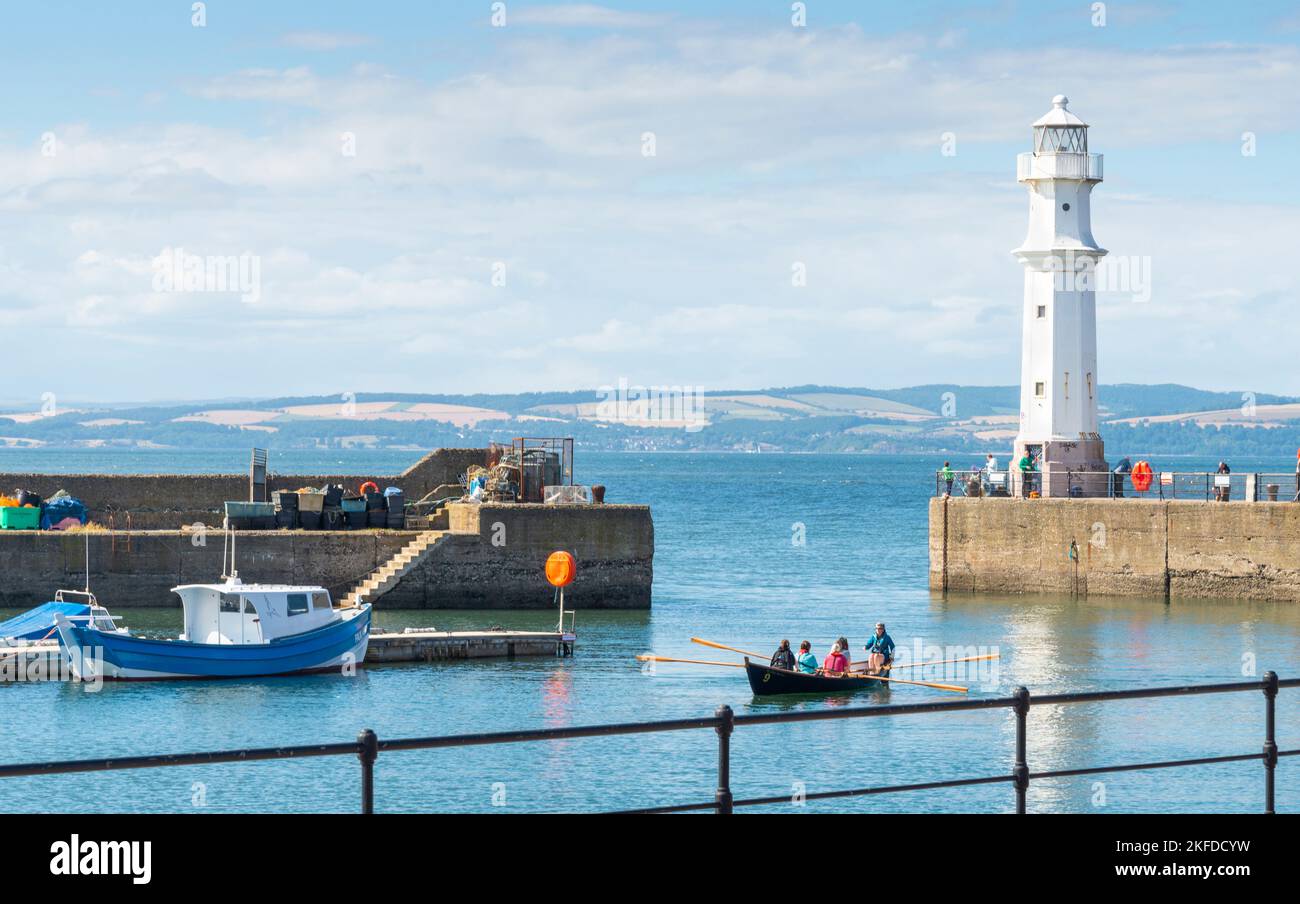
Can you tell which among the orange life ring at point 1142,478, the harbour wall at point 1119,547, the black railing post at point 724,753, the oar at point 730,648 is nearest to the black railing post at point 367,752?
the black railing post at point 724,753

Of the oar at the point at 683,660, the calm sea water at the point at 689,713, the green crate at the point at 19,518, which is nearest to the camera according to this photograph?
the calm sea water at the point at 689,713

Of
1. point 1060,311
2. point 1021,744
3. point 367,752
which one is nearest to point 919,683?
point 1060,311

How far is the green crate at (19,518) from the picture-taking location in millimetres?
42594

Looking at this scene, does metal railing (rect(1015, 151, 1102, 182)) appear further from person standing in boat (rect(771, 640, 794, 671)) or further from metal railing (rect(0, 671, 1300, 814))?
metal railing (rect(0, 671, 1300, 814))

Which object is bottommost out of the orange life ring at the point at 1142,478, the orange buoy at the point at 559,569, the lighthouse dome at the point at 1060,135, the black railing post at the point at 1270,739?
the orange buoy at the point at 559,569

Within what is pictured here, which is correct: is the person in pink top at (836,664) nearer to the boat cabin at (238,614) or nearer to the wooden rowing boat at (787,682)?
the wooden rowing boat at (787,682)

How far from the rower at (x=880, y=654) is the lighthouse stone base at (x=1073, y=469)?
16.3m

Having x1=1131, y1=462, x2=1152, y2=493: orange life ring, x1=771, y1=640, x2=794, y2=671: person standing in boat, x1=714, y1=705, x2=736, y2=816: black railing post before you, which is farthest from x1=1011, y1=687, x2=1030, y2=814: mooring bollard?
x1=1131, y1=462, x2=1152, y2=493: orange life ring

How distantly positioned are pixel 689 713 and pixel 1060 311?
2343 centimetres
